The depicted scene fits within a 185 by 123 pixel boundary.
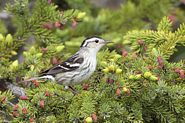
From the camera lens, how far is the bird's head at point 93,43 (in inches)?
233

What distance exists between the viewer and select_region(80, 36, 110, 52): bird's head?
5926 millimetres

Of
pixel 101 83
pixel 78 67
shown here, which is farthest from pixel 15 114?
pixel 78 67

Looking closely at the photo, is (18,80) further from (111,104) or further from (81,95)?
(111,104)

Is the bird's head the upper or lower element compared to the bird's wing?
upper

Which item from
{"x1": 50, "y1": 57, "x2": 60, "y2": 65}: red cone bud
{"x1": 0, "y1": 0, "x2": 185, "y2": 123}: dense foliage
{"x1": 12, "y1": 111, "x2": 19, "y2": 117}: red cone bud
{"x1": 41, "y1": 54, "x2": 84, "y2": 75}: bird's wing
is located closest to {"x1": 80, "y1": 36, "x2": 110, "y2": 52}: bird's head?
{"x1": 41, "y1": 54, "x2": 84, "y2": 75}: bird's wing

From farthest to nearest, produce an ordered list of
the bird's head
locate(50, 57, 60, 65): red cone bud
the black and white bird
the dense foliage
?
the bird's head
locate(50, 57, 60, 65): red cone bud
the black and white bird
the dense foliage

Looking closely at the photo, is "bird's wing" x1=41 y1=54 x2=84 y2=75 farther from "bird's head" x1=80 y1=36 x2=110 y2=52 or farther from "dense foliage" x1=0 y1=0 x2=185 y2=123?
"bird's head" x1=80 y1=36 x2=110 y2=52

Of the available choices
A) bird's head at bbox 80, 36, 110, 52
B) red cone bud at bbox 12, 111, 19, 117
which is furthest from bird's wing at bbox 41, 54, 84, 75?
red cone bud at bbox 12, 111, 19, 117

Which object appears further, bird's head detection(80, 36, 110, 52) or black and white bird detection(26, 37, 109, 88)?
bird's head detection(80, 36, 110, 52)

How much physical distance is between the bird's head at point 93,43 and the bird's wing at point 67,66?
19cm

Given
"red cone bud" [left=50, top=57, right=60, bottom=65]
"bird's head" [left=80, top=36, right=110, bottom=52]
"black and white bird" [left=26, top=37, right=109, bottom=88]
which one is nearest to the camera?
"black and white bird" [left=26, top=37, right=109, bottom=88]

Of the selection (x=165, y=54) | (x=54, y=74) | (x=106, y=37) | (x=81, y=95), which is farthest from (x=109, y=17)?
(x=81, y=95)

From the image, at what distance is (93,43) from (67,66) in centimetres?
64

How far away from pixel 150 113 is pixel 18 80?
54.9 inches
